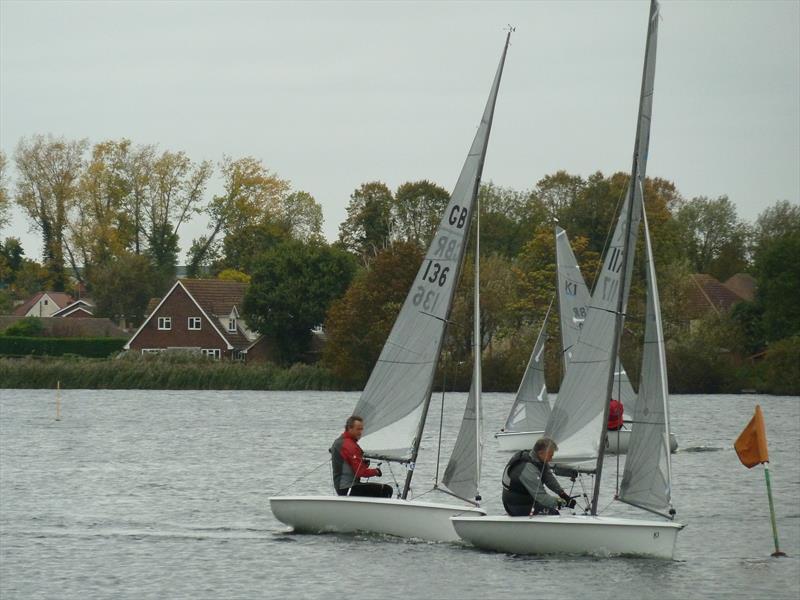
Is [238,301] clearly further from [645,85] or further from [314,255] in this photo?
[645,85]

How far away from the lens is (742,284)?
120 m

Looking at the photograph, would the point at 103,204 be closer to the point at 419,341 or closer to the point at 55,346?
the point at 55,346

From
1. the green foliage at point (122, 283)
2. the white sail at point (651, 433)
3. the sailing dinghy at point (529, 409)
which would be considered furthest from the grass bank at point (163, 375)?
the white sail at point (651, 433)

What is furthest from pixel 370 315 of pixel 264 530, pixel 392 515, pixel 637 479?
pixel 637 479

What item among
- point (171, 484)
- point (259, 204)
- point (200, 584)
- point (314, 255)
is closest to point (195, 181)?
point (259, 204)

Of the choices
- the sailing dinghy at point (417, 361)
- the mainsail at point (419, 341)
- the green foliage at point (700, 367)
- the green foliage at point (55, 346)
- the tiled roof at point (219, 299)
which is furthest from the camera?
the tiled roof at point (219, 299)

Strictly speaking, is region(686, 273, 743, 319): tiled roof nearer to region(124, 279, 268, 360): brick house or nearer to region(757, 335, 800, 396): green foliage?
region(757, 335, 800, 396): green foliage

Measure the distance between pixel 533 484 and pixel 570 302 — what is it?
20.3 metres

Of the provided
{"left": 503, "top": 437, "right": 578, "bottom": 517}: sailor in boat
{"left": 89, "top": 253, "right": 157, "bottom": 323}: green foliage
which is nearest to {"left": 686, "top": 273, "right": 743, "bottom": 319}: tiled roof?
{"left": 89, "top": 253, "right": 157, "bottom": 323}: green foliage

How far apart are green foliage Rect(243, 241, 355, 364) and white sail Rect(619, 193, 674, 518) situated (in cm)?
6954

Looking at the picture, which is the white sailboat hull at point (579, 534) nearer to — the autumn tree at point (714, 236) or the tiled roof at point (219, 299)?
the tiled roof at point (219, 299)

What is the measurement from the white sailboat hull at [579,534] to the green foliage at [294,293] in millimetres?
69362

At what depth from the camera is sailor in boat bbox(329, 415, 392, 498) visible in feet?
75.5

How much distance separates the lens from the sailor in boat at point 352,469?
23.0 m
